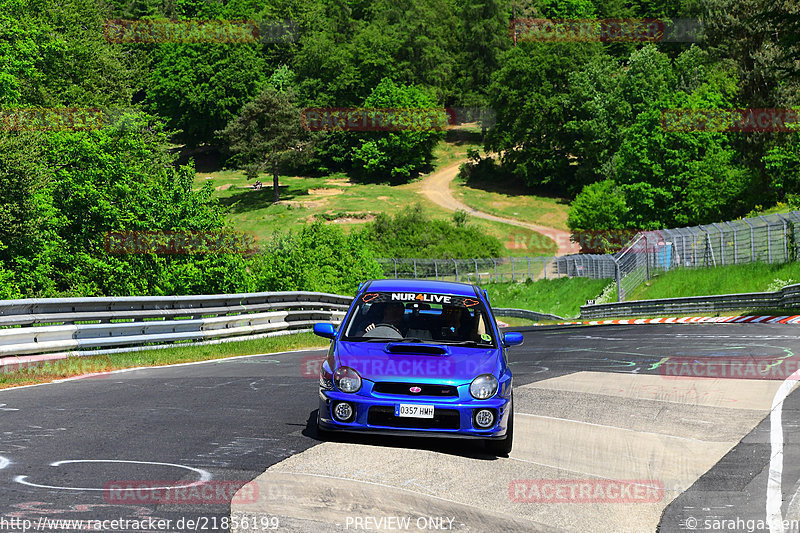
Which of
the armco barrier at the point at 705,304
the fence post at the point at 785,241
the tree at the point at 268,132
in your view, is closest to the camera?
the armco barrier at the point at 705,304

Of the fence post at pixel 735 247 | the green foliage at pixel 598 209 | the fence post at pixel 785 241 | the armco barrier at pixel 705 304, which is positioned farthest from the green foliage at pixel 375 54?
the fence post at pixel 785 241

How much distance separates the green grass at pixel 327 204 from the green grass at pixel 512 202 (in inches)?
195

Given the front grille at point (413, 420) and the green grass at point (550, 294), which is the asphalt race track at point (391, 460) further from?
the green grass at point (550, 294)

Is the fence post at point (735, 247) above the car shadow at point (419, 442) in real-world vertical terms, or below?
below

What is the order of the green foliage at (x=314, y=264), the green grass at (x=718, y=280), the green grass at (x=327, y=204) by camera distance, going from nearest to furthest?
the green grass at (x=718, y=280)
the green foliage at (x=314, y=264)
the green grass at (x=327, y=204)

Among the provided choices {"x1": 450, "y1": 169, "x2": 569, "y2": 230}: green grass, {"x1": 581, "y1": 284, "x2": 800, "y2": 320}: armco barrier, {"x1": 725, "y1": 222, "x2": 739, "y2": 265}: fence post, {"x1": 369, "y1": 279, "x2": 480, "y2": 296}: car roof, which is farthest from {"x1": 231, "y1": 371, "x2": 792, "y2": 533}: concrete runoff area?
{"x1": 450, "y1": 169, "x2": 569, "y2": 230}: green grass

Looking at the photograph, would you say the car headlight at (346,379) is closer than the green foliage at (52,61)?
Yes

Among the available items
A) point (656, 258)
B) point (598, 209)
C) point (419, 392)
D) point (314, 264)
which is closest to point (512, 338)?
point (419, 392)

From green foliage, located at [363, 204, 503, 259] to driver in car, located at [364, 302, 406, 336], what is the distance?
236 feet

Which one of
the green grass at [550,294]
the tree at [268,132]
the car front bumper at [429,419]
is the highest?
the tree at [268,132]

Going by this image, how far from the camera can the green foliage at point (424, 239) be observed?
82.7 meters

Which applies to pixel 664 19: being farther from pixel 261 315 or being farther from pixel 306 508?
pixel 306 508

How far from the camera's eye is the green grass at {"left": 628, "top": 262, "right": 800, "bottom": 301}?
132 ft

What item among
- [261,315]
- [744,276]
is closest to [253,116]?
[744,276]
